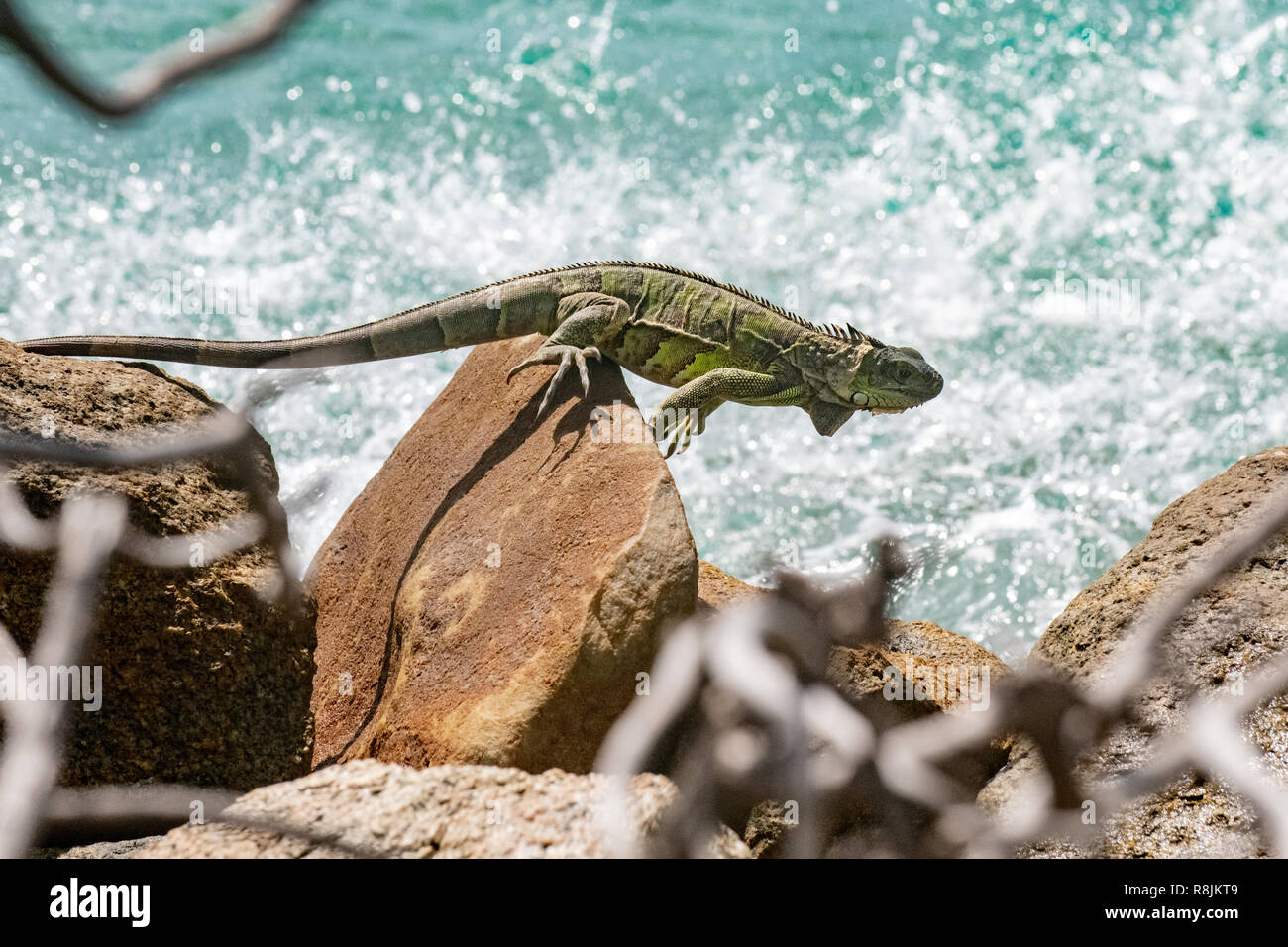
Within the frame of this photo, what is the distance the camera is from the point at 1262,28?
47.8 feet

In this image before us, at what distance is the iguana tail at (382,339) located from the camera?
551 centimetres

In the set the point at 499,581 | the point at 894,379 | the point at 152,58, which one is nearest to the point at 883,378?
the point at 894,379

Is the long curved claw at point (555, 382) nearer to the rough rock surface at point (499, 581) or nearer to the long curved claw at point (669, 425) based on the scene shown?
the rough rock surface at point (499, 581)

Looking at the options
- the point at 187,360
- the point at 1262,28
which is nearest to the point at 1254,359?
the point at 1262,28

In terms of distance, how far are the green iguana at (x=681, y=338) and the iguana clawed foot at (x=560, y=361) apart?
92 millimetres

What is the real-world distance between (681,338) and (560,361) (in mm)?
787

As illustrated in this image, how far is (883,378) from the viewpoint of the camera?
6.14m

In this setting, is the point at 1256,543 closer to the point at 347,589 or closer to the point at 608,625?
the point at 608,625

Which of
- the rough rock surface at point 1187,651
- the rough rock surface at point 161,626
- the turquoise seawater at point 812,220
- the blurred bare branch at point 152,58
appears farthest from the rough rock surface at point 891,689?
the turquoise seawater at point 812,220

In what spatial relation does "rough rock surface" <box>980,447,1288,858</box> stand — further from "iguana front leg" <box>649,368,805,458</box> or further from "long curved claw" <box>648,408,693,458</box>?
"long curved claw" <box>648,408,693,458</box>

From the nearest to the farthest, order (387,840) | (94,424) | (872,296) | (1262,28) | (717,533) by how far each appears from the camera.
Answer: (387,840) → (94,424) → (717,533) → (872,296) → (1262,28)

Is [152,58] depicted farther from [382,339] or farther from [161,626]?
[382,339]
